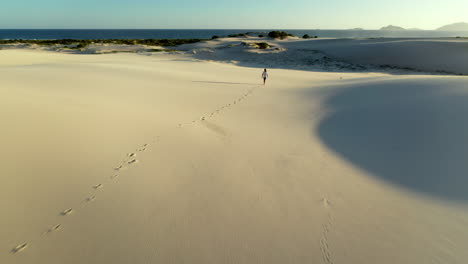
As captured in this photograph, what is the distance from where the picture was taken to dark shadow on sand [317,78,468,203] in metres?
4.73

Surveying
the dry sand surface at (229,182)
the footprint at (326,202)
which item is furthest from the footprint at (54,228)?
the footprint at (326,202)

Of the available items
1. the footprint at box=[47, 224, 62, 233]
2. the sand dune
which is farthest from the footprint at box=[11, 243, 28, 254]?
the sand dune

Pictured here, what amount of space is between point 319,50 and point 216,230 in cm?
3568

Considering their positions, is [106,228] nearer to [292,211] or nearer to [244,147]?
[292,211]

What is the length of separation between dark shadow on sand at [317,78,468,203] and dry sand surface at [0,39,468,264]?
0.03 meters

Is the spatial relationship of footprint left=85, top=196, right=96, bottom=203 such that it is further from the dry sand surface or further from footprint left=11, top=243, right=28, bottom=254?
footprint left=11, top=243, right=28, bottom=254

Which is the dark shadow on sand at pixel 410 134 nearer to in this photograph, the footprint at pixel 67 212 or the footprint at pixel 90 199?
the footprint at pixel 90 199

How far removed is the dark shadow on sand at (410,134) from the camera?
186 inches

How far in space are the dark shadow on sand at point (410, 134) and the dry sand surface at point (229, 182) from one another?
0.11 ft

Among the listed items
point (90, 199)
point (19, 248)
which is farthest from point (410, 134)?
point (19, 248)

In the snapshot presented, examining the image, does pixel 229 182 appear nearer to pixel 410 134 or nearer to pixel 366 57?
pixel 410 134

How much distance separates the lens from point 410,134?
20.6 ft

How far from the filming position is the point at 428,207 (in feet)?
13.0

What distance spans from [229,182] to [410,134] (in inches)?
191
